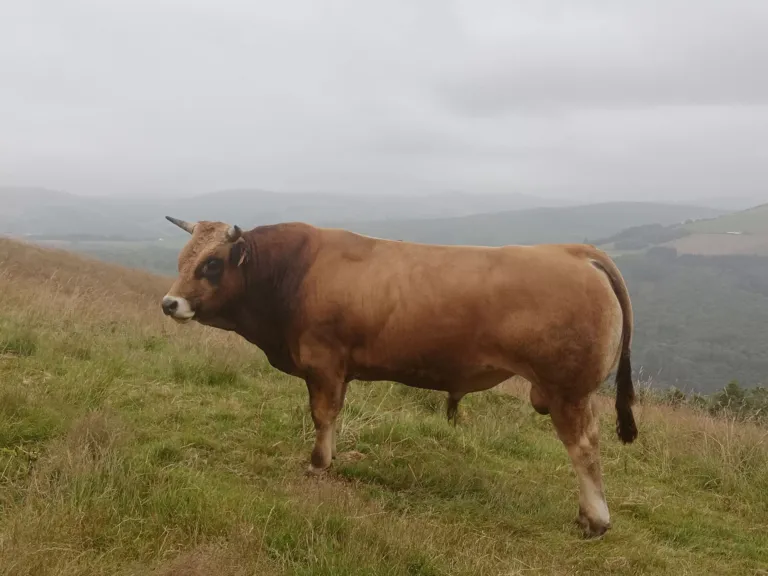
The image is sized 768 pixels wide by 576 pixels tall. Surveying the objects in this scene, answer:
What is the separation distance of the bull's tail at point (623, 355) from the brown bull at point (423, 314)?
0.01 metres

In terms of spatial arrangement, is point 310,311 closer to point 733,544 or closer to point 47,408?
point 47,408

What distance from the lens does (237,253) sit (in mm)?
5527

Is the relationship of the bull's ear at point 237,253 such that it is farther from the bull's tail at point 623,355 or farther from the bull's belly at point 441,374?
the bull's tail at point 623,355

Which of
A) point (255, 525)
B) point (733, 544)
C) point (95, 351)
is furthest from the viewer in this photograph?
point (95, 351)

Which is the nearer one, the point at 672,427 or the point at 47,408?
the point at 47,408

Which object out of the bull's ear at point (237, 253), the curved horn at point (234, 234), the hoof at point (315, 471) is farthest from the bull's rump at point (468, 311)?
the hoof at point (315, 471)

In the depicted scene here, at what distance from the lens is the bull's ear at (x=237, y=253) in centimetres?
551

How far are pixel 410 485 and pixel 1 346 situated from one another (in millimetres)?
4760

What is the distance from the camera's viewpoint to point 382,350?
5.18 meters

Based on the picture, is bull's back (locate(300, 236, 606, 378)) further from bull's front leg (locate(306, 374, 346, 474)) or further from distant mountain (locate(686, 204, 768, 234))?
distant mountain (locate(686, 204, 768, 234))

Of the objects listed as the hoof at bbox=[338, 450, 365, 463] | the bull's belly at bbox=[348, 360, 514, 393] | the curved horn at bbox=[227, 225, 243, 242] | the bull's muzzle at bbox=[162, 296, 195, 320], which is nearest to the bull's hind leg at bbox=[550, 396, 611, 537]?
the bull's belly at bbox=[348, 360, 514, 393]

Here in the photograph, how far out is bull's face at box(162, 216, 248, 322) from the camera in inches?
213

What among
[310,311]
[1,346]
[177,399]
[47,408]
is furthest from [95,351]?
[310,311]

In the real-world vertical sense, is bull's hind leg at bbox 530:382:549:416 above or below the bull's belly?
below
